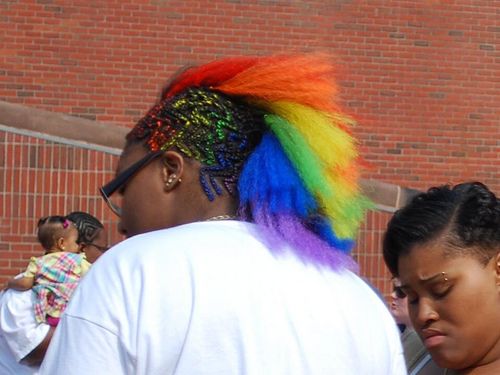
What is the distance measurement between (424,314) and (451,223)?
246 millimetres

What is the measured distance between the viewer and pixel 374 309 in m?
2.18

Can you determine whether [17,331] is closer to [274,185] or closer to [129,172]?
[129,172]

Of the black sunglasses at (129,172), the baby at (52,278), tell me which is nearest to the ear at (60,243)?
the baby at (52,278)

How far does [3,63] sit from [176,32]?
189cm

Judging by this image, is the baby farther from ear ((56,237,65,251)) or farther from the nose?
the nose

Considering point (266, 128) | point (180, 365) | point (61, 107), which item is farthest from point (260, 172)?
point (61, 107)

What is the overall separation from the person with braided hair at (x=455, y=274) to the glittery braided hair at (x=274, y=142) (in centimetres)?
25

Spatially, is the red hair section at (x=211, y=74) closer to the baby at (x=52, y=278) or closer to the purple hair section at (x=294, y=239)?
the purple hair section at (x=294, y=239)

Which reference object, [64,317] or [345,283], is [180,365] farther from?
[345,283]

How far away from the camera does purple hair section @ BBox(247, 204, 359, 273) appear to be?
2.07 metres

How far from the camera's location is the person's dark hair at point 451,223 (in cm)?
238

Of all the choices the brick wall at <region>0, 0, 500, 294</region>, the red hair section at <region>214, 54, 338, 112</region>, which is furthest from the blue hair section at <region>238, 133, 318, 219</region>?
the brick wall at <region>0, 0, 500, 294</region>

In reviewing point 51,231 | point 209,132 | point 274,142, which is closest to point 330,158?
point 274,142

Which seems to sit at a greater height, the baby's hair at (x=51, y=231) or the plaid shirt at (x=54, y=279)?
the baby's hair at (x=51, y=231)
